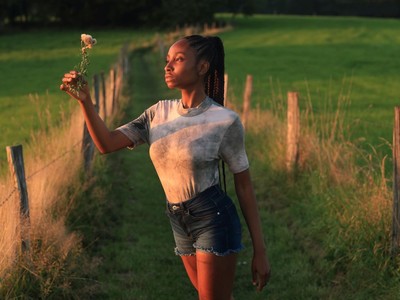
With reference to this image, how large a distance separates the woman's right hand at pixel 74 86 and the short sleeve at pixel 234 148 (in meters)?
0.69

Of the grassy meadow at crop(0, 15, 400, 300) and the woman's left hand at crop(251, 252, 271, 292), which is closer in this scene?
the woman's left hand at crop(251, 252, 271, 292)

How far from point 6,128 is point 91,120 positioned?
1203cm

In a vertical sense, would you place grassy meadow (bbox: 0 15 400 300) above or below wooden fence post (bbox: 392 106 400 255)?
below

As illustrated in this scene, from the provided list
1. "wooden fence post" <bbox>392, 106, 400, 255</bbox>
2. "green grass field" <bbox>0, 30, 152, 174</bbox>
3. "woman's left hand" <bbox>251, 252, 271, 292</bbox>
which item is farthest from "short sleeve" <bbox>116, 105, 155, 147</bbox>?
"green grass field" <bbox>0, 30, 152, 174</bbox>

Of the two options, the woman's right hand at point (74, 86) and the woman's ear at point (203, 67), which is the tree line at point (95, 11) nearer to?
the woman's ear at point (203, 67)

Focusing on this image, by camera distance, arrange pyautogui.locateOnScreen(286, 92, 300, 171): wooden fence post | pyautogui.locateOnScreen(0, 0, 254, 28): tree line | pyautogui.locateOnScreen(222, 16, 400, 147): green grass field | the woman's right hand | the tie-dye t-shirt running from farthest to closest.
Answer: pyautogui.locateOnScreen(0, 0, 254, 28): tree line → pyautogui.locateOnScreen(222, 16, 400, 147): green grass field → pyautogui.locateOnScreen(286, 92, 300, 171): wooden fence post → the tie-dye t-shirt → the woman's right hand

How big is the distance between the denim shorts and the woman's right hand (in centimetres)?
71

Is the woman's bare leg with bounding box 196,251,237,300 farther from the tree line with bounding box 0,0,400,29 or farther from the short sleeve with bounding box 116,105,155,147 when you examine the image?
the tree line with bounding box 0,0,400,29

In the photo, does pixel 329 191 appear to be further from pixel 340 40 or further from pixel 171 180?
pixel 340 40

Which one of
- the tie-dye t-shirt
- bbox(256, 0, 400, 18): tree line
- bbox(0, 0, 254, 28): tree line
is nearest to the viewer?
the tie-dye t-shirt

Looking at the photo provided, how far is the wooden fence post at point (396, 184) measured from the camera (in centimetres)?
554

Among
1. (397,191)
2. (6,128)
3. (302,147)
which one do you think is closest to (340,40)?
(6,128)

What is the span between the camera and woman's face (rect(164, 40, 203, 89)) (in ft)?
10.3

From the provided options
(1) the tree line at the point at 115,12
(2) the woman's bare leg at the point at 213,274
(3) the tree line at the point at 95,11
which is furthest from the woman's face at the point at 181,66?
(3) the tree line at the point at 95,11
